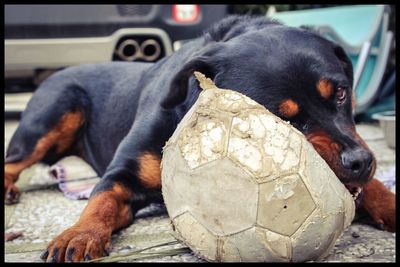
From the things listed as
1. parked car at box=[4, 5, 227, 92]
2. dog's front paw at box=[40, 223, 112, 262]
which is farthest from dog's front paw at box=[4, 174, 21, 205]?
parked car at box=[4, 5, 227, 92]

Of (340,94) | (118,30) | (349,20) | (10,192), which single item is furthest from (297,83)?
(118,30)

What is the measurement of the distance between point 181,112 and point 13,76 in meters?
4.65

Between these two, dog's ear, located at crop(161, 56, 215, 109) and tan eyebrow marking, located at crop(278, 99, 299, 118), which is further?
dog's ear, located at crop(161, 56, 215, 109)

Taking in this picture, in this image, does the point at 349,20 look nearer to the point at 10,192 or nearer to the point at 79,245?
the point at 10,192

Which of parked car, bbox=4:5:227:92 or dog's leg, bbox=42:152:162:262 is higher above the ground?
dog's leg, bbox=42:152:162:262

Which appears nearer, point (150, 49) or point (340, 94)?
point (340, 94)

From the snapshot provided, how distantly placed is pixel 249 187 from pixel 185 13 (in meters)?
4.90

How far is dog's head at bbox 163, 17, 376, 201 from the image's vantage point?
7.39 ft

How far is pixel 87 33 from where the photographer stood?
20.7 feet

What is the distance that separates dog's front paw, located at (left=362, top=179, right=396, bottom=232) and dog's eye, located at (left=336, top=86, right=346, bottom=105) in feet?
1.39

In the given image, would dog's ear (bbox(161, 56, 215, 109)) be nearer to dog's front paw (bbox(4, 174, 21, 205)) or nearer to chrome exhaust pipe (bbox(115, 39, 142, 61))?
dog's front paw (bbox(4, 174, 21, 205))

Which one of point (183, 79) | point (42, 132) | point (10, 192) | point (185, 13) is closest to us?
point (183, 79)
